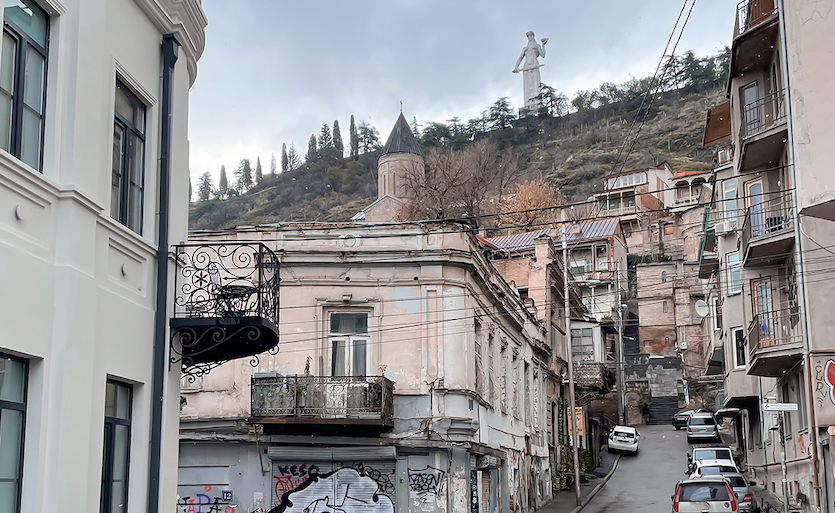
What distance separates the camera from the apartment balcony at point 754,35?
24.2 m

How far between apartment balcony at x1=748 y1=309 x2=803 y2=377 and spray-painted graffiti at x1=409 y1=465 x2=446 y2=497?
30.5ft

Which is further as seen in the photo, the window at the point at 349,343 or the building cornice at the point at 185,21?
the window at the point at 349,343

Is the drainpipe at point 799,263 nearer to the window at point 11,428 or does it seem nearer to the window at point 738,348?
the window at point 738,348

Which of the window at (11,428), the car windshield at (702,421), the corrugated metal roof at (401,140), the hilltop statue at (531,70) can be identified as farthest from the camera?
the hilltop statue at (531,70)

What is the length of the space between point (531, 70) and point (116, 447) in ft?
552

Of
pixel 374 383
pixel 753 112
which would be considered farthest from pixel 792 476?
pixel 374 383

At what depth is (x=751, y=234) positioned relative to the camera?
25.6 metres

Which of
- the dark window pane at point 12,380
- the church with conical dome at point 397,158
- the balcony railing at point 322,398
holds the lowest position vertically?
the dark window pane at point 12,380

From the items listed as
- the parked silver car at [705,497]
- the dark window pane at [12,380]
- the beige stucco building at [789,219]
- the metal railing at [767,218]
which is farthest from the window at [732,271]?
the dark window pane at [12,380]

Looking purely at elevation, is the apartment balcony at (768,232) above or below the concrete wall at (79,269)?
above

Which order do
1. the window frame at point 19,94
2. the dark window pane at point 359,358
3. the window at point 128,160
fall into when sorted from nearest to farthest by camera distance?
1. the window frame at point 19,94
2. the window at point 128,160
3. the dark window pane at point 359,358

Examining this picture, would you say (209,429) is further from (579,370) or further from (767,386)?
(579,370)

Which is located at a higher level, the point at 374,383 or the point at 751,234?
the point at 751,234

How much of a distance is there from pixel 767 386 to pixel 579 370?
14726 millimetres
